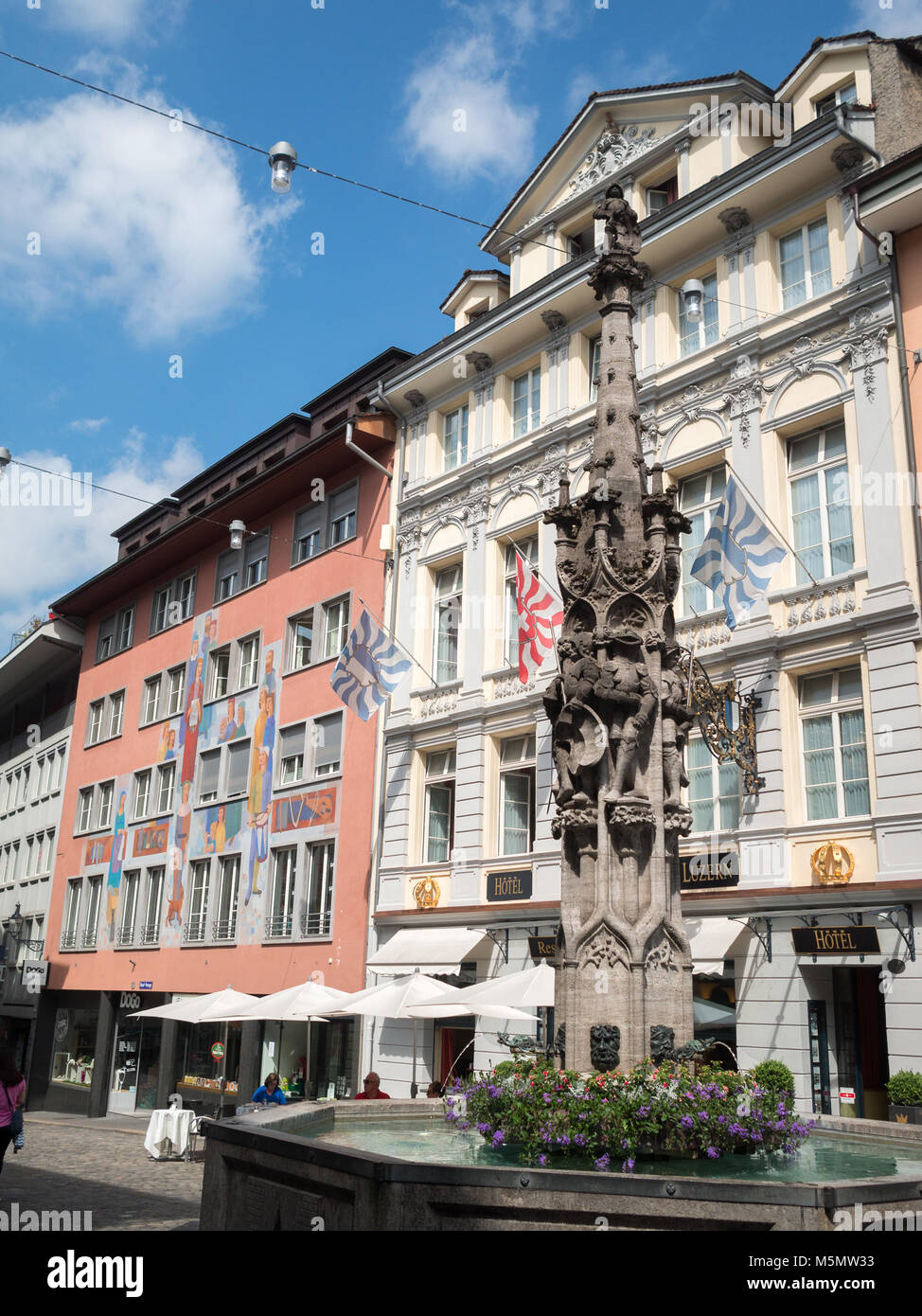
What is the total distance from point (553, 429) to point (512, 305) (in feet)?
10.4

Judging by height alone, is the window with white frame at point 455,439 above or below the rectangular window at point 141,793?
above

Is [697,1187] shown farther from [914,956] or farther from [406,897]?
[406,897]

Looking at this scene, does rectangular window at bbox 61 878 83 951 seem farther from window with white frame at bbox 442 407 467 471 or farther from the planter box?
the planter box

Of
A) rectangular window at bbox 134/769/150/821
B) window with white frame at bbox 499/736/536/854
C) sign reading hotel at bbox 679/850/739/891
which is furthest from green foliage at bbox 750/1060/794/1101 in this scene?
rectangular window at bbox 134/769/150/821

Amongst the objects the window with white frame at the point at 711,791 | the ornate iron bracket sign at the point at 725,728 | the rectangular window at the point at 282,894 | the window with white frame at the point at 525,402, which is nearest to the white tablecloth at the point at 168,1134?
the rectangular window at the point at 282,894

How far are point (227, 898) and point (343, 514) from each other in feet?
33.3

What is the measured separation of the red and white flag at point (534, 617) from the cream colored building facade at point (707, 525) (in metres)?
2.07

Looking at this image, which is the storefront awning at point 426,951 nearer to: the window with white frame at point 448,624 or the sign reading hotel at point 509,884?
the sign reading hotel at point 509,884

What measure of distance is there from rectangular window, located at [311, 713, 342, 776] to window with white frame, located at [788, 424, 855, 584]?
1273 cm

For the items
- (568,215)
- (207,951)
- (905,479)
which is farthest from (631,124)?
(207,951)

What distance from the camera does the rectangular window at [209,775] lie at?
32625 millimetres

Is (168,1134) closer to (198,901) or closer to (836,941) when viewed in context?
(198,901)

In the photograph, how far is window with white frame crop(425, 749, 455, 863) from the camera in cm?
2488

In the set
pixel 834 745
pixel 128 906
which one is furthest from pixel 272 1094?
pixel 128 906
